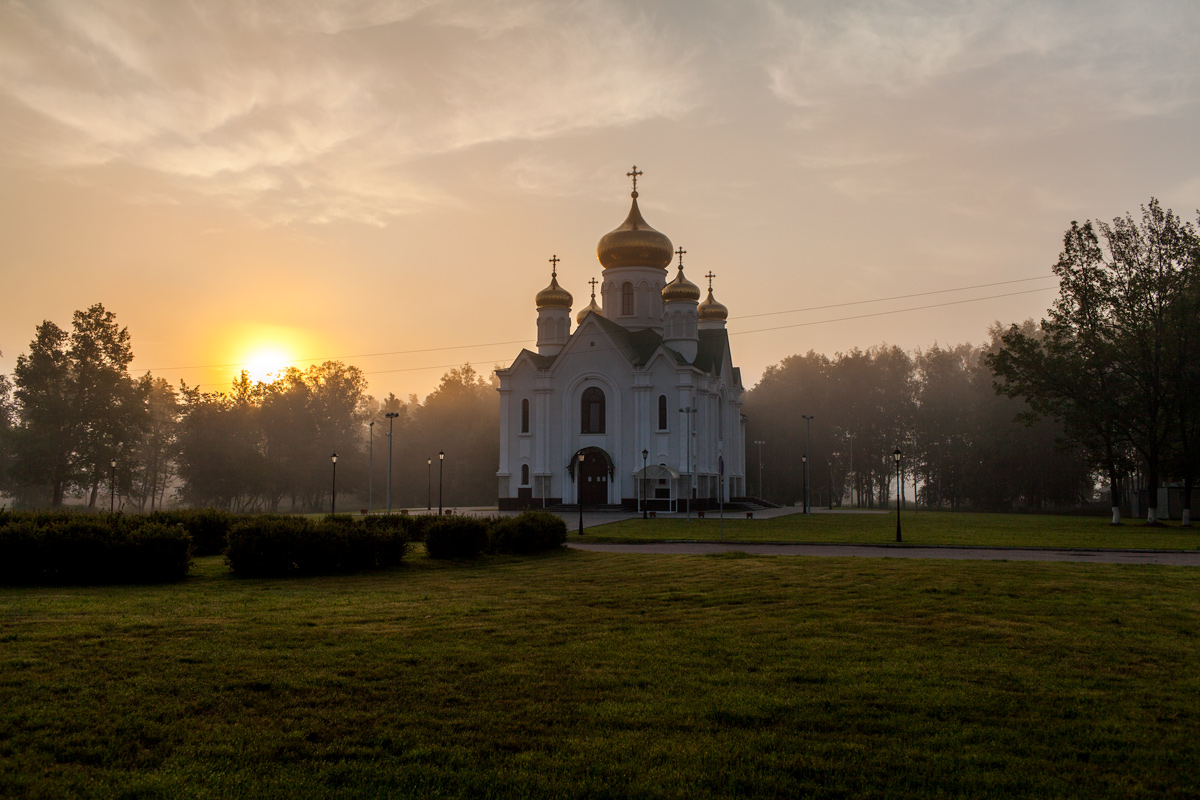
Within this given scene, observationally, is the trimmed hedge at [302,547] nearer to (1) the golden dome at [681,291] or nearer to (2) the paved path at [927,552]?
(2) the paved path at [927,552]

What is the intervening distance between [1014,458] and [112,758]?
6254cm

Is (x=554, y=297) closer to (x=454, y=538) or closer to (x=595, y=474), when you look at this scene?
(x=595, y=474)

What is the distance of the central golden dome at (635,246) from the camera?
52969 mm

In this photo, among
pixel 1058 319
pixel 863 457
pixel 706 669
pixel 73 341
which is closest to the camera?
pixel 706 669

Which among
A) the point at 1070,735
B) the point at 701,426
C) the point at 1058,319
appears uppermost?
the point at 1058,319

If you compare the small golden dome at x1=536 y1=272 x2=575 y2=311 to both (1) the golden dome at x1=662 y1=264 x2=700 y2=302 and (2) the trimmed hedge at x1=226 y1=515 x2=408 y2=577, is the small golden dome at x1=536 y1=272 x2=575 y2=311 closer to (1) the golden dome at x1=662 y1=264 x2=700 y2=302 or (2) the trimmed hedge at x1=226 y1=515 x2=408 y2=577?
(1) the golden dome at x1=662 y1=264 x2=700 y2=302

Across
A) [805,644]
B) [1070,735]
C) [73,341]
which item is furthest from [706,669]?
[73,341]

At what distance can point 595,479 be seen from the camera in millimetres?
49219

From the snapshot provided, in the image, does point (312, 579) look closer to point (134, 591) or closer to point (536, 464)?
point (134, 591)

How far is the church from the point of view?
47750mm

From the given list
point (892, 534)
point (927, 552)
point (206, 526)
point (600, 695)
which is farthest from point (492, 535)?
point (892, 534)

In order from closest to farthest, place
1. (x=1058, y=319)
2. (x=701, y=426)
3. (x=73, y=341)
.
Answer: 1. (x=1058, y=319)
2. (x=701, y=426)
3. (x=73, y=341)

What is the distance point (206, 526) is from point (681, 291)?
118 feet

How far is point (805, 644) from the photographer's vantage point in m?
9.38
